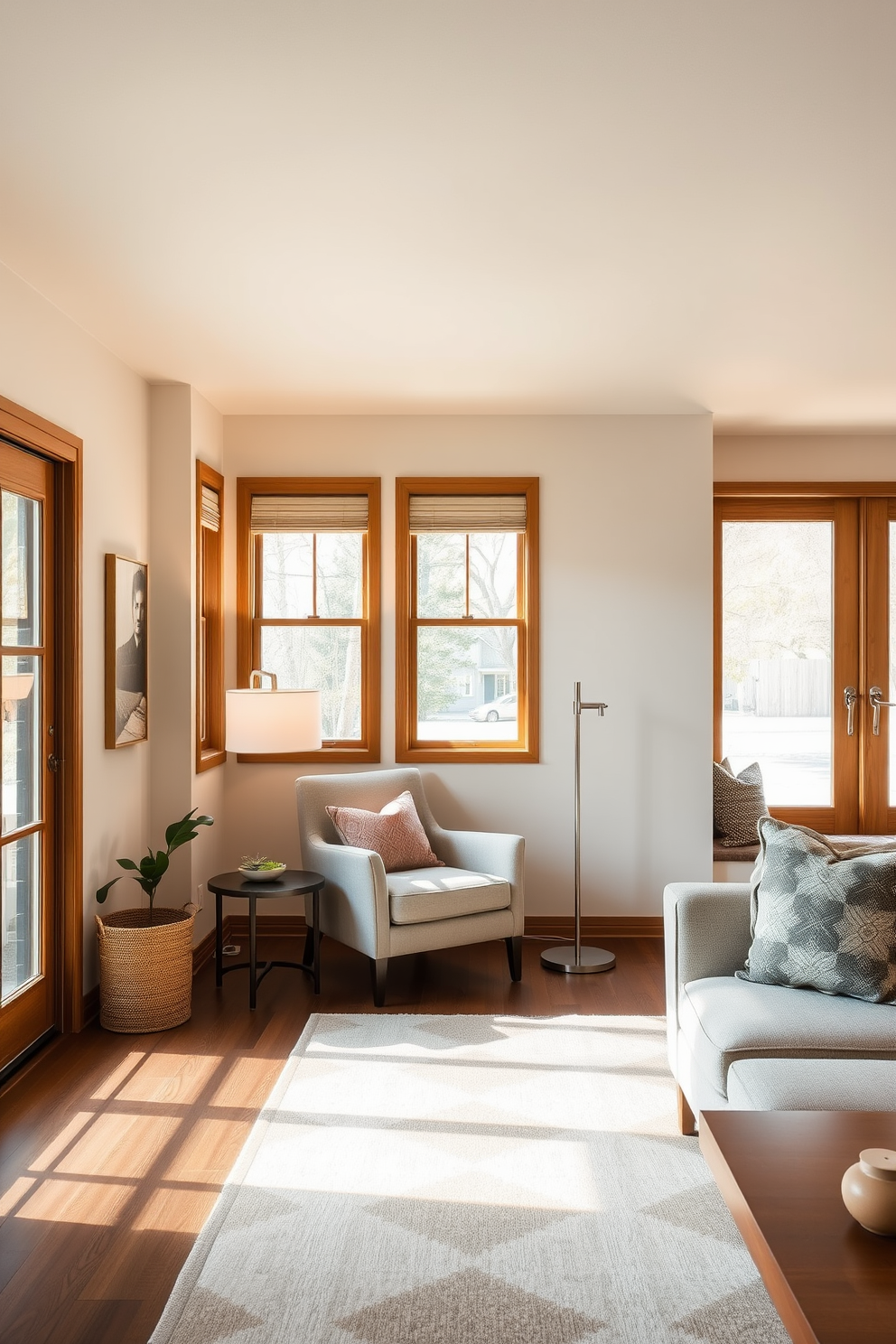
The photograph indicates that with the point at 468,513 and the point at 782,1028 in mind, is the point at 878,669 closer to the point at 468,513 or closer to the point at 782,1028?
the point at 468,513

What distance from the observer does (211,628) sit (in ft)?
16.9

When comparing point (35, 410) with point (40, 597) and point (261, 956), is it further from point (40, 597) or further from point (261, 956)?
point (261, 956)

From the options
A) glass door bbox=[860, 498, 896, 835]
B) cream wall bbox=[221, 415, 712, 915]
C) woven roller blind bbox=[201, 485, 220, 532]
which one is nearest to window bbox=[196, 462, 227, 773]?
woven roller blind bbox=[201, 485, 220, 532]

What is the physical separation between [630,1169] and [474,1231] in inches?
20.4

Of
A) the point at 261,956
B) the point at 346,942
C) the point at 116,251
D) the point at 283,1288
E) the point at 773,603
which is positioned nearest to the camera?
the point at 283,1288

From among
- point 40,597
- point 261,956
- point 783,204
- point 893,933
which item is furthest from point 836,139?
point 261,956

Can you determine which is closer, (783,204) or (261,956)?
(783,204)

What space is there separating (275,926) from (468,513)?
7.60 feet

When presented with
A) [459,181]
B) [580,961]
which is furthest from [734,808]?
[459,181]

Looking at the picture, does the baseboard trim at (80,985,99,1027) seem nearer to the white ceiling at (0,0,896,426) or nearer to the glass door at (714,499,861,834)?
the white ceiling at (0,0,896,426)

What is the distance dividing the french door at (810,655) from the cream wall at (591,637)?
2.22 ft

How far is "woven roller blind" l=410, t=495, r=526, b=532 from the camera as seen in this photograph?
525 centimetres

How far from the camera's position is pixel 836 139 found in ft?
8.02

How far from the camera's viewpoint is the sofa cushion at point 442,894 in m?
4.16
